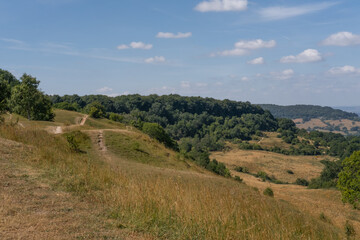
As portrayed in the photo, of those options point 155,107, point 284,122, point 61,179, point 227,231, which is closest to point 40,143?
point 61,179

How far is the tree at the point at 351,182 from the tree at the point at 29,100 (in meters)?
42.3

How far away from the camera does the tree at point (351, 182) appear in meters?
29.6

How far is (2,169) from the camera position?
238 inches

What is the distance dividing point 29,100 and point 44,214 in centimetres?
4029

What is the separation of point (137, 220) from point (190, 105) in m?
182

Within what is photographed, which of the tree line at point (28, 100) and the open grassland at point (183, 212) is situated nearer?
the open grassland at point (183, 212)

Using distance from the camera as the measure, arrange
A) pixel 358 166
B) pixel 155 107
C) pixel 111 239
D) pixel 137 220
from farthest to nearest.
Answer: pixel 155 107
pixel 358 166
pixel 137 220
pixel 111 239

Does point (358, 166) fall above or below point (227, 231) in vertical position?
below

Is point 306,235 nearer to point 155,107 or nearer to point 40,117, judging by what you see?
point 40,117

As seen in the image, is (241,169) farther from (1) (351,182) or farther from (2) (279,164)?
(1) (351,182)

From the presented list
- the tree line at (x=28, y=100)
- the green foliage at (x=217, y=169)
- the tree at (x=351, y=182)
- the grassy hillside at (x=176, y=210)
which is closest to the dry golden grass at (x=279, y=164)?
the green foliage at (x=217, y=169)

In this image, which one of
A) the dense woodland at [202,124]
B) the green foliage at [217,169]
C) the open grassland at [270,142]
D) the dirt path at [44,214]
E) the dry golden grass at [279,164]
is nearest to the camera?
the dirt path at [44,214]

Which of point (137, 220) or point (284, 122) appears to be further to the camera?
point (284, 122)

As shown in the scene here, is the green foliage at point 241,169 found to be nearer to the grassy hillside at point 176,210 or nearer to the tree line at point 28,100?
the tree line at point 28,100
